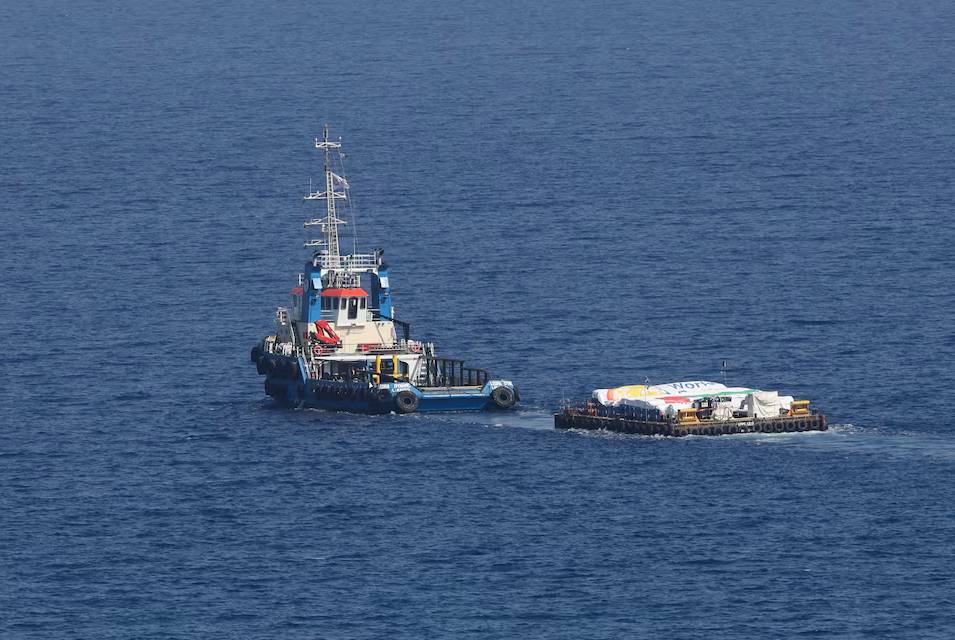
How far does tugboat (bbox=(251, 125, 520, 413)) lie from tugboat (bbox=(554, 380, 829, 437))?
8.76m

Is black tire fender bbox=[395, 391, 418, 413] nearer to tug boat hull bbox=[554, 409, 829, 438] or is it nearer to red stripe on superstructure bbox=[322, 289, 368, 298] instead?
red stripe on superstructure bbox=[322, 289, 368, 298]

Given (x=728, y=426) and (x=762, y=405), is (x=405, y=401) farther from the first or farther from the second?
(x=762, y=405)

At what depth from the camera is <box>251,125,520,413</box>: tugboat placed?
620 ft

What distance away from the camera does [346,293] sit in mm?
197625


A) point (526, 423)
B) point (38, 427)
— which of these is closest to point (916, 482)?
point (526, 423)

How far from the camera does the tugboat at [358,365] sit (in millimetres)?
188875

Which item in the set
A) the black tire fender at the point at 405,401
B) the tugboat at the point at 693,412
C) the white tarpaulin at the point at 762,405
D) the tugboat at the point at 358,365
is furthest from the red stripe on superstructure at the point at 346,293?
the white tarpaulin at the point at 762,405

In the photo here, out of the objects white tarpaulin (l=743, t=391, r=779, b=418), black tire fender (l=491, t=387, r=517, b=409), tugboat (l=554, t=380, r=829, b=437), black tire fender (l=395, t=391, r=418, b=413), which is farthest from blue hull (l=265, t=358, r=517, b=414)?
white tarpaulin (l=743, t=391, r=779, b=418)

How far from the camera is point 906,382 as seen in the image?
196125 mm

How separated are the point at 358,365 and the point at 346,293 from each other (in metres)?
6.41

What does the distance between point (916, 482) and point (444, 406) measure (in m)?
36.0

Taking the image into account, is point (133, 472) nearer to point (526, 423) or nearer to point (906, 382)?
point (526, 423)

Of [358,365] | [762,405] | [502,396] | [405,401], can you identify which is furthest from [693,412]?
[358,365]

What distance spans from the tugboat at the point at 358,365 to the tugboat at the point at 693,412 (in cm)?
876
